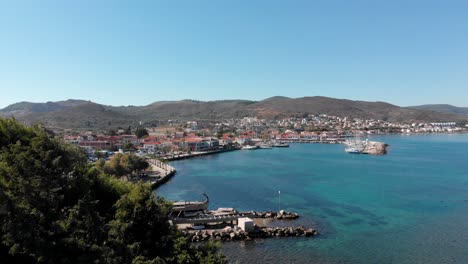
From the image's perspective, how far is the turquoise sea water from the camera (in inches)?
501

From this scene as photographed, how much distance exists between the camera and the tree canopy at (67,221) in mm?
4973

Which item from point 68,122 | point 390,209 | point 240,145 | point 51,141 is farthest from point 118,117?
point 51,141

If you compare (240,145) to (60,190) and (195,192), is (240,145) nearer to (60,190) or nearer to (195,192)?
(195,192)

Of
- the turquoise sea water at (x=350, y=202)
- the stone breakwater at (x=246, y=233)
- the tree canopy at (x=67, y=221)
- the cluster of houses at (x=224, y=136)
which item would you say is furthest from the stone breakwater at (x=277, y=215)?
the cluster of houses at (x=224, y=136)

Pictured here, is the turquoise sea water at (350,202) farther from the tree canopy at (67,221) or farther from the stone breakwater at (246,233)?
the tree canopy at (67,221)

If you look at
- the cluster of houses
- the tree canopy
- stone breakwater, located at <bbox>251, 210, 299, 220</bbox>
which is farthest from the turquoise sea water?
the cluster of houses

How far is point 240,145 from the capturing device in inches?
2381

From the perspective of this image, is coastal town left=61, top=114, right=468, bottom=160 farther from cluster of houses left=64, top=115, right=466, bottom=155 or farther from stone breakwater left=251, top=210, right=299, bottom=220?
stone breakwater left=251, top=210, right=299, bottom=220

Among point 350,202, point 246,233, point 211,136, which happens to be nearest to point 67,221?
point 246,233

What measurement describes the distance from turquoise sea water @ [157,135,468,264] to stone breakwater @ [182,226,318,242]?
444 mm

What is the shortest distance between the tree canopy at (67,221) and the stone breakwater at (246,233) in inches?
298

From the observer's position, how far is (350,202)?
805 inches

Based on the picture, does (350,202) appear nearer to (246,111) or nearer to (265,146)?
(265,146)

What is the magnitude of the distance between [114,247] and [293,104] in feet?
447
